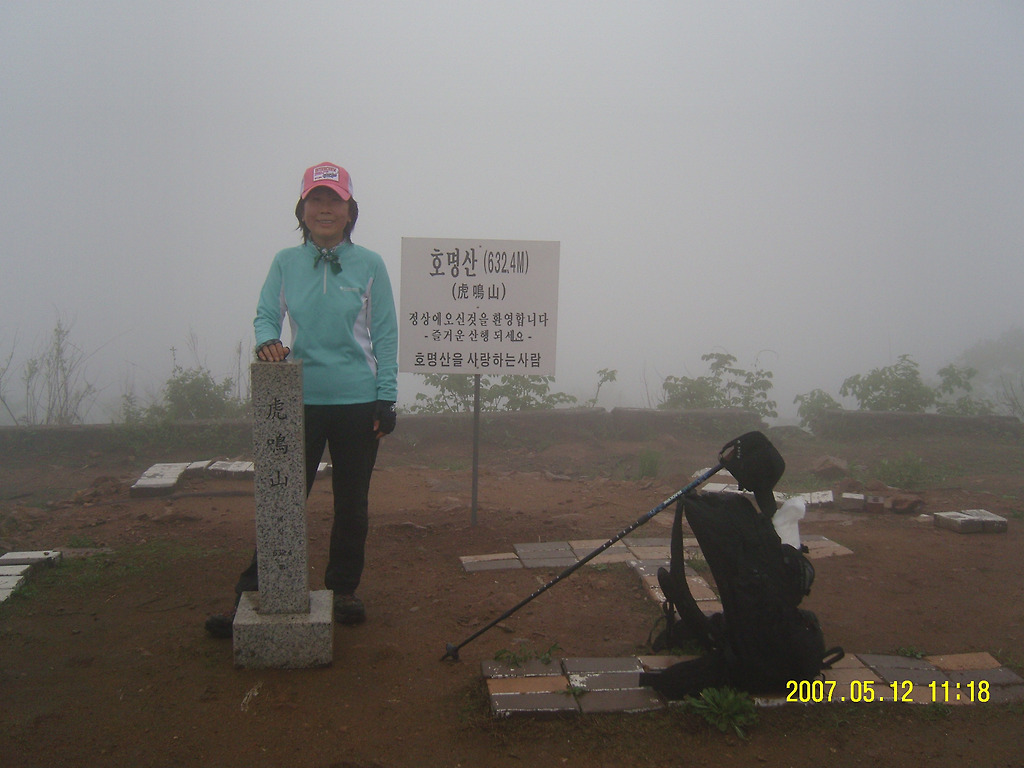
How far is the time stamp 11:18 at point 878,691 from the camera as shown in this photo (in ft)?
9.40

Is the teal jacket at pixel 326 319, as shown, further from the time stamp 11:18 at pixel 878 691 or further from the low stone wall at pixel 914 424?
the low stone wall at pixel 914 424

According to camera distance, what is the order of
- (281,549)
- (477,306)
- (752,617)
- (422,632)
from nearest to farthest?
(752,617), (281,549), (422,632), (477,306)

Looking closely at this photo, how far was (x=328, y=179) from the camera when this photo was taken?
3.28 meters

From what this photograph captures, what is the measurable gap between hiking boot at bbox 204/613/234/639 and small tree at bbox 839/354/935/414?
8876 millimetres

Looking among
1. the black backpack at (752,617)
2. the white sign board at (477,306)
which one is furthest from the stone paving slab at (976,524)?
the white sign board at (477,306)

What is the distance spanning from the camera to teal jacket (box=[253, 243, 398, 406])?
324cm

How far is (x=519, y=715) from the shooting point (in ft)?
8.87

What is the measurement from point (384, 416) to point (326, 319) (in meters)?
A: 0.51

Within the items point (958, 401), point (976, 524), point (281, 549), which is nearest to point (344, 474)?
point (281, 549)

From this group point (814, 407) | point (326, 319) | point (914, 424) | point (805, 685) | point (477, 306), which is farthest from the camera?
point (814, 407)

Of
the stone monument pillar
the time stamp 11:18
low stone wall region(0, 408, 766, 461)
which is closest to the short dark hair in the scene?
the stone monument pillar

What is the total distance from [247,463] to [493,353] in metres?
3.12

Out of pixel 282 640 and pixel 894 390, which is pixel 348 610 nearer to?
pixel 282 640

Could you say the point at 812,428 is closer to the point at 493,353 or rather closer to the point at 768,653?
the point at 493,353
